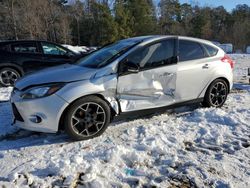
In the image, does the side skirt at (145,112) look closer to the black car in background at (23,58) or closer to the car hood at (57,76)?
the car hood at (57,76)

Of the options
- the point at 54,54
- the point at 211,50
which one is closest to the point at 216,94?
the point at 211,50

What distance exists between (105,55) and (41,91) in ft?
4.48

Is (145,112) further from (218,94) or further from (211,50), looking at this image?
(211,50)

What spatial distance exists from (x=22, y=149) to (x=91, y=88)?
4.31 ft

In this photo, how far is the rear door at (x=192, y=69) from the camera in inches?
228

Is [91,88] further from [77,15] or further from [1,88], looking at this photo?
[77,15]

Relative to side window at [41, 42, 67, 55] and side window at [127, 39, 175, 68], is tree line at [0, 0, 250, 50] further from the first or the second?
side window at [127, 39, 175, 68]

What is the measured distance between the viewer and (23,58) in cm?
944

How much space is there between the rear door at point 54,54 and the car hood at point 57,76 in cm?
454

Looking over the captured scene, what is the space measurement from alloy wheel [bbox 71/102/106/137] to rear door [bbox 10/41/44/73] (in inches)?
203

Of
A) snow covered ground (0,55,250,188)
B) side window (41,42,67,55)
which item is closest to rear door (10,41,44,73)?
side window (41,42,67,55)

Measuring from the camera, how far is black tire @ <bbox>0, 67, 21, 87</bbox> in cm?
932

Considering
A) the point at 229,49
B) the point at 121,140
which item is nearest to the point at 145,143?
the point at 121,140

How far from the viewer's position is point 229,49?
34406 mm
